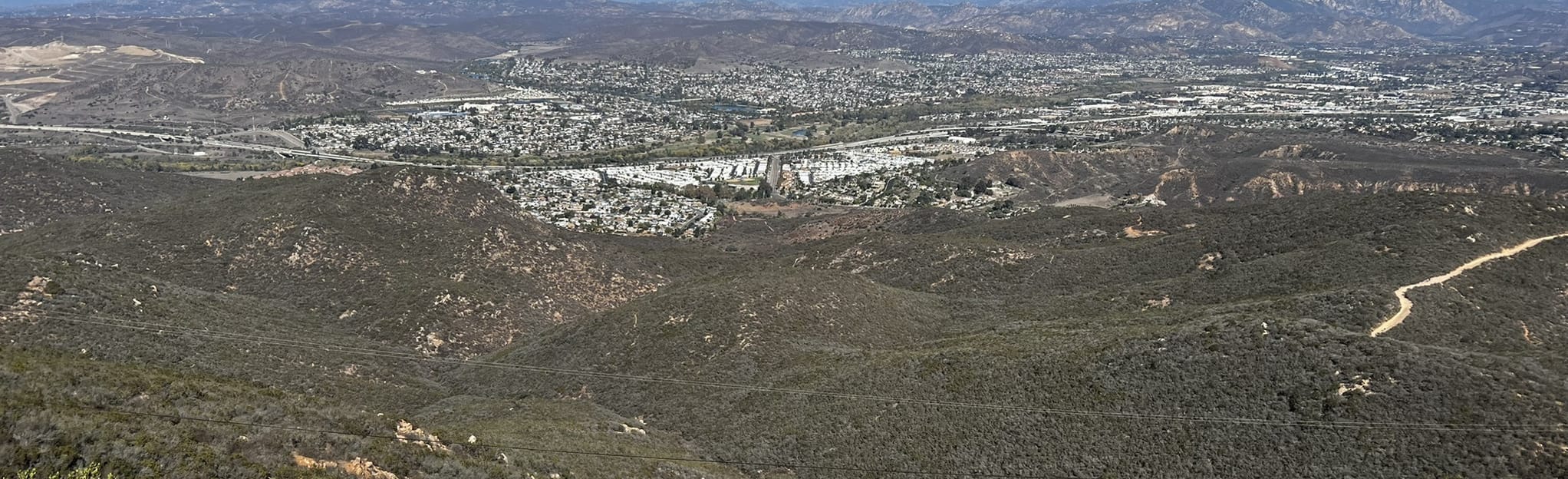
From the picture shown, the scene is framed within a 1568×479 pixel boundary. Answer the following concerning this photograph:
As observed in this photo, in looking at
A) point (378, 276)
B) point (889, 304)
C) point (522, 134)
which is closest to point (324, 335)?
point (378, 276)

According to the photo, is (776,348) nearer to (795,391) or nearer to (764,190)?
(795,391)

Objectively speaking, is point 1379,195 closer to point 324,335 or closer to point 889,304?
point 889,304

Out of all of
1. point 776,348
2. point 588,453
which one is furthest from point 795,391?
point 588,453

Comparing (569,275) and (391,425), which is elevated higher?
(391,425)

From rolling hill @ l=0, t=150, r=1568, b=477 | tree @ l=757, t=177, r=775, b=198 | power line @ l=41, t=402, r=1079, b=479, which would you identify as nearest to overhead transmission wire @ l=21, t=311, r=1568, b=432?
rolling hill @ l=0, t=150, r=1568, b=477

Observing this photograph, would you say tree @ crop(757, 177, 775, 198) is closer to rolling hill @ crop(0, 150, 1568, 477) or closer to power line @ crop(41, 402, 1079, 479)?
rolling hill @ crop(0, 150, 1568, 477)
